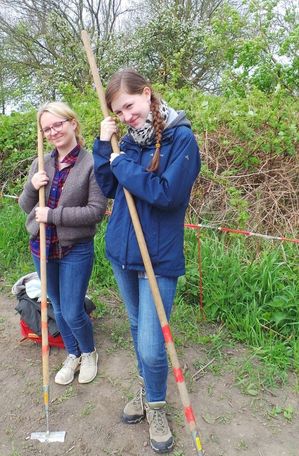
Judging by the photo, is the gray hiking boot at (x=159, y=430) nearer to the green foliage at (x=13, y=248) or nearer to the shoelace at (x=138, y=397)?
the shoelace at (x=138, y=397)

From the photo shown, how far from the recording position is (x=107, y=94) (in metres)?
1.97

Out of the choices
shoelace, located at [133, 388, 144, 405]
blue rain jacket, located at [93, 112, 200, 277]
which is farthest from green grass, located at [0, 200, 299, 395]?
blue rain jacket, located at [93, 112, 200, 277]

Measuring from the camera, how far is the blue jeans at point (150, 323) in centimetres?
202

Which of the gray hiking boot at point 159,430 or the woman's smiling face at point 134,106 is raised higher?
the woman's smiling face at point 134,106

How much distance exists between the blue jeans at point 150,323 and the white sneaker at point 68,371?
83 cm

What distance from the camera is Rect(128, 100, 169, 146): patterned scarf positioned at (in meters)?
1.89

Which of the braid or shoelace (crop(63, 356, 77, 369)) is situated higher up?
the braid

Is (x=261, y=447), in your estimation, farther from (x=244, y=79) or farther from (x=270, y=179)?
(x=244, y=79)

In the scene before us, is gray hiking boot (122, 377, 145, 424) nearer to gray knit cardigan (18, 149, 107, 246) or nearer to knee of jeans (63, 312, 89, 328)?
knee of jeans (63, 312, 89, 328)

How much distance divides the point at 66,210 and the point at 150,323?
2.79 feet

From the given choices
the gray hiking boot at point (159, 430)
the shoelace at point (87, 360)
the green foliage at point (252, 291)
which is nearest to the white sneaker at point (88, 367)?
the shoelace at point (87, 360)

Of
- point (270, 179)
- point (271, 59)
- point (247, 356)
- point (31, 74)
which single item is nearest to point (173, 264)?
point (247, 356)

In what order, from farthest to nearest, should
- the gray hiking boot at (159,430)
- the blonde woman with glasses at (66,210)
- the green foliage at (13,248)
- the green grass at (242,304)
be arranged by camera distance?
1. the green foliage at (13,248)
2. the green grass at (242,304)
3. the blonde woman with glasses at (66,210)
4. the gray hiking boot at (159,430)

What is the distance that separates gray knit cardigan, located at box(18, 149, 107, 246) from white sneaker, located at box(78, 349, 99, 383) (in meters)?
0.92
